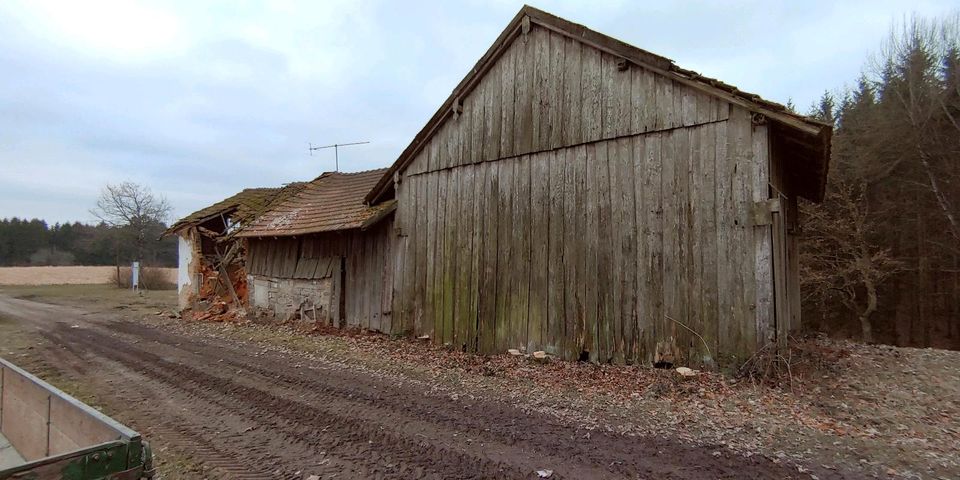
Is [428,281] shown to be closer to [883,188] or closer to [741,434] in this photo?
[741,434]

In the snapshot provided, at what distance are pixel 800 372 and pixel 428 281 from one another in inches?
305

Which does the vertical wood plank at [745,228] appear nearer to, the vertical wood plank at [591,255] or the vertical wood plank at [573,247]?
the vertical wood plank at [591,255]

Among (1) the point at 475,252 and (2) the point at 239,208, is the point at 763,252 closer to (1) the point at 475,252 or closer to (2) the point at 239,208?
(1) the point at 475,252

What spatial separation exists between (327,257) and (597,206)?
913 centimetres

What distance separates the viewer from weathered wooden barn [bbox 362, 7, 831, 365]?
7559 mm

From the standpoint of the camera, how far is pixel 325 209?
1556 centimetres

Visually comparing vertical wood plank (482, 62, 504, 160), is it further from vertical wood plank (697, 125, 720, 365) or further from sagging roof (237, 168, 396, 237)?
vertical wood plank (697, 125, 720, 365)

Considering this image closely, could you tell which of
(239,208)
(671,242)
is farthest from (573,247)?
(239,208)

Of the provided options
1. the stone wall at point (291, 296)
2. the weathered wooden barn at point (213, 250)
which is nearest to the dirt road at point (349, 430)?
the stone wall at point (291, 296)

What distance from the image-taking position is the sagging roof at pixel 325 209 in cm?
1329

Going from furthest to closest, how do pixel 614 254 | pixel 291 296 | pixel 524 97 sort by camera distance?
pixel 291 296 < pixel 524 97 < pixel 614 254

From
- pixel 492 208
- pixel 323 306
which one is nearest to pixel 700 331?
pixel 492 208

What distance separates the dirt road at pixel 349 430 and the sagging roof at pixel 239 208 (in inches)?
419

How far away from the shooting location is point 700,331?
7773mm
